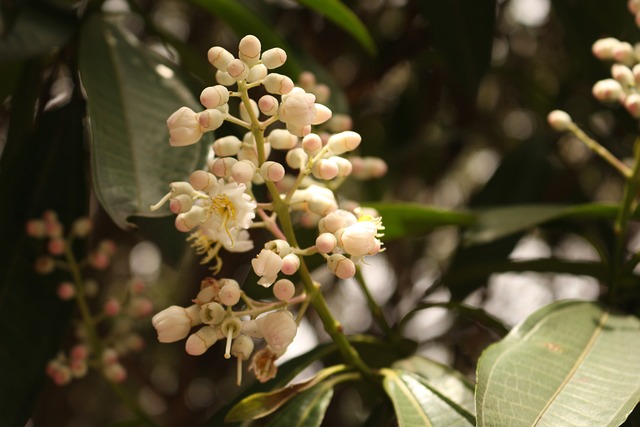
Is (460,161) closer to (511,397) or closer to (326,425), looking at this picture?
(326,425)

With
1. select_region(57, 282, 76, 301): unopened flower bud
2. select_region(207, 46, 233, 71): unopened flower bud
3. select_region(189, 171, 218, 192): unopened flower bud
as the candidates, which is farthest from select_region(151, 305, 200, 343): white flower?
select_region(57, 282, 76, 301): unopened flower bud

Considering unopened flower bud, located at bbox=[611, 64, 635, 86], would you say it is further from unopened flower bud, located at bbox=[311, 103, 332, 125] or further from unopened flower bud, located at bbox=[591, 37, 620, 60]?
unopened flower bud, located at bbox=[311, 103, 332, 125]

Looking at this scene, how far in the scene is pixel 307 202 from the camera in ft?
2.15

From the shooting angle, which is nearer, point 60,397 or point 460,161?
point 60,397

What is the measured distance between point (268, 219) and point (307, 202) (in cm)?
4

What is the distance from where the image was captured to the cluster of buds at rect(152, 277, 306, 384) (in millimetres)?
594

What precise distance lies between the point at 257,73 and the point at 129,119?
255mm

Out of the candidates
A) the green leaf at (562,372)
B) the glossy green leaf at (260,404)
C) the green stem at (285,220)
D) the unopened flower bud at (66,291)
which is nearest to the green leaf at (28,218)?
the unopened flower bud at (66,291)

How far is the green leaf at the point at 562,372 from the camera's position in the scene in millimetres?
591

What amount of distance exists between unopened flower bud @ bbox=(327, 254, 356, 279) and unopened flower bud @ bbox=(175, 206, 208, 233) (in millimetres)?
110

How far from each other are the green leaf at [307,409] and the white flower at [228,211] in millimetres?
199

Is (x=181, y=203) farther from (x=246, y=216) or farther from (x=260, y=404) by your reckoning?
(x=260, y=404)

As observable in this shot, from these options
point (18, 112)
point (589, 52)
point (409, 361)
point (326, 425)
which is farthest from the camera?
point (326, 425)

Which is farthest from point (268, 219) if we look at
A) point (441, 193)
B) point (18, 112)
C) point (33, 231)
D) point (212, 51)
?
point (441, 193)
